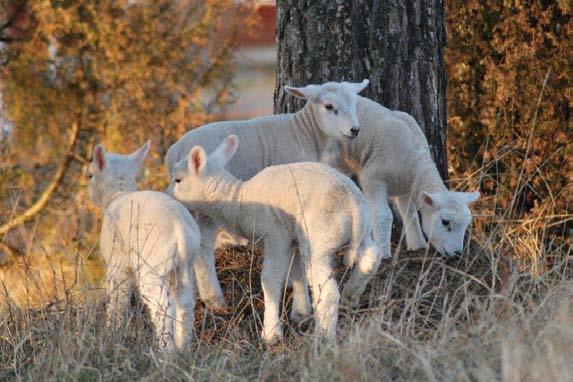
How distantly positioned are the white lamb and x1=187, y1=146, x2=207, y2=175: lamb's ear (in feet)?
1.06

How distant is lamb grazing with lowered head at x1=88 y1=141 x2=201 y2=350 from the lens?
5.08 m

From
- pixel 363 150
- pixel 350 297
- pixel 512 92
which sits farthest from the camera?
pixel 512 92

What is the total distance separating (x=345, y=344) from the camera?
14.9 feet

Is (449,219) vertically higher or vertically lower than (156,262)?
lower

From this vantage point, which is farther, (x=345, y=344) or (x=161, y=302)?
(x=161, y=302)

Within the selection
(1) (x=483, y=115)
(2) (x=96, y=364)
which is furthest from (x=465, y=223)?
(1) (x=483, y=115)

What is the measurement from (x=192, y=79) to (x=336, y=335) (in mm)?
6234

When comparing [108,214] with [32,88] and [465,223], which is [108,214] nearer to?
[465,223]

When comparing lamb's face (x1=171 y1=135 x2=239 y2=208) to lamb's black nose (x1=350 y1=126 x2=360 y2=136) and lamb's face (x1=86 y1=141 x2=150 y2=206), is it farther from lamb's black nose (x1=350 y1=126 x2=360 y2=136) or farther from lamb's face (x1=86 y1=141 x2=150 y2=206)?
lamb's black nose (x1=350 y1=126 x2=360 y2=136)

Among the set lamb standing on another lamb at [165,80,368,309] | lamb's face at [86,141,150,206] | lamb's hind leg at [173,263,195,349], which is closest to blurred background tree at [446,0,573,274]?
lamb standing on another lamb at [165,80,368,309]

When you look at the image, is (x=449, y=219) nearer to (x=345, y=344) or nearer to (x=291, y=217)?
(x=291, y=217)

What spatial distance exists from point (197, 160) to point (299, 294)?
3.05 feet

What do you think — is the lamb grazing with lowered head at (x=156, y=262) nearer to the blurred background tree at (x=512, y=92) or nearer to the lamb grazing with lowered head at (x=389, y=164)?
the lamb grazing with lowered head at (x=389, y=164)

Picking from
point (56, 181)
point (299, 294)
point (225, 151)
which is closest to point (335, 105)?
point (225, 151)
